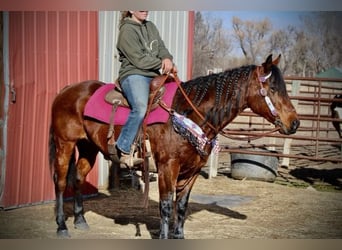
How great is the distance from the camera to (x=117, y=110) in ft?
12.5

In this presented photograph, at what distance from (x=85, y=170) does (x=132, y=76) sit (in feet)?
3.79

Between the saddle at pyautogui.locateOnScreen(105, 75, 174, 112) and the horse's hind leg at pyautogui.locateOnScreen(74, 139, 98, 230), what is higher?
the saddle at pyautogui.locateOnScreen(105, 75, 174, 112)

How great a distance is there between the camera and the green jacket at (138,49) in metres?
3.63

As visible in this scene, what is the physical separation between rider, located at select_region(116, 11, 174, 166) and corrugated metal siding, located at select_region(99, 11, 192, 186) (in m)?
1.84

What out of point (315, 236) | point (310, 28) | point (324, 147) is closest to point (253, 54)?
point (310, 28)

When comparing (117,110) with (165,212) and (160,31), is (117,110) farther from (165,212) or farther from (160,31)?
(160,31)

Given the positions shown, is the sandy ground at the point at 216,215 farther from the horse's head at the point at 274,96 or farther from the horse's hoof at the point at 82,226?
the horse's head at the point at 274,96

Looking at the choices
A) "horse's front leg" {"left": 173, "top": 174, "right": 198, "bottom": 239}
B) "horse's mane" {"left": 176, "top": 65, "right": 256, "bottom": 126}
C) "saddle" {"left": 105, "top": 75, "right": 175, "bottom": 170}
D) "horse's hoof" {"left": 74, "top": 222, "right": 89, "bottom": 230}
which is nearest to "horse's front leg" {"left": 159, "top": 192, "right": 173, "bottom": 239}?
"horse's front leg" {"left": 173, "top": 174, "right": 198, "bottom": 239}

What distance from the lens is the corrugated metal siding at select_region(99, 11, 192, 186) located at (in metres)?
5.57

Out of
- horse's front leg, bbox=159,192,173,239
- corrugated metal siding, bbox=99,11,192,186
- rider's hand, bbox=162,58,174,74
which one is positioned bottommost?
horse's front leg, bbox=159,192,173,239

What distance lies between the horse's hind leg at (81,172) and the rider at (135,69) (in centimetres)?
72

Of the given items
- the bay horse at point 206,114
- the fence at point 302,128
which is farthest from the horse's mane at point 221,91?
the fence at point 302,128

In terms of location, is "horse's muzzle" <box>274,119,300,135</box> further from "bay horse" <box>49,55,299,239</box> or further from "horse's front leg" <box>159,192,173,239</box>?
"horse's front leg" <box>159,192,173,239</box>
